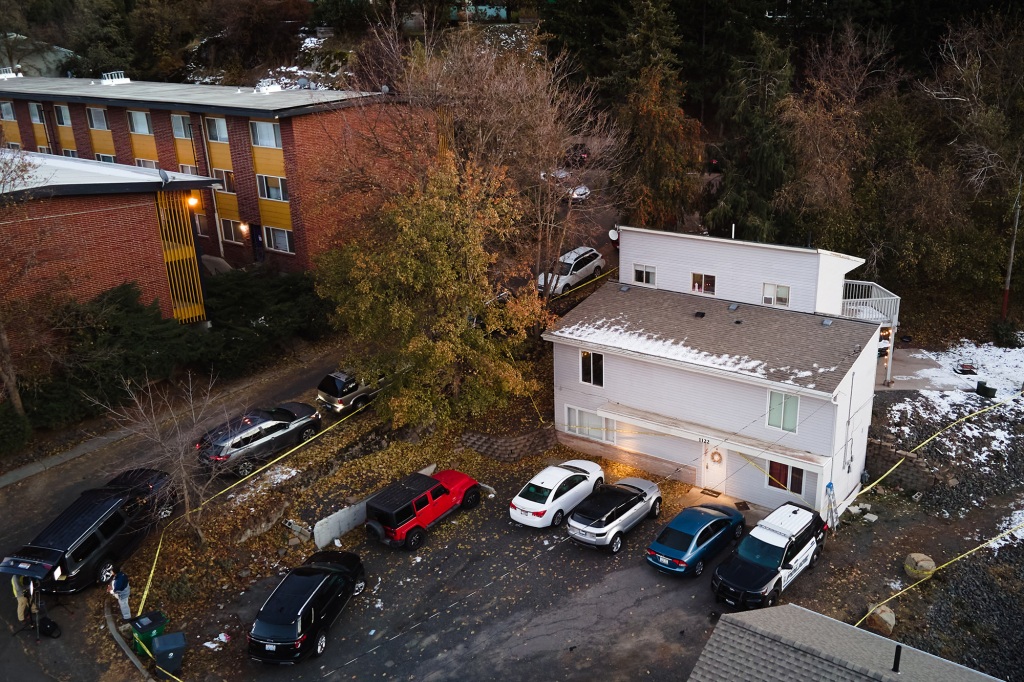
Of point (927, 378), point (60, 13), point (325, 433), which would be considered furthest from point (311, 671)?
point (60, 13)

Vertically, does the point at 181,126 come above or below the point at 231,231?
above

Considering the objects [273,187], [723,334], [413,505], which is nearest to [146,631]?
[413,505]

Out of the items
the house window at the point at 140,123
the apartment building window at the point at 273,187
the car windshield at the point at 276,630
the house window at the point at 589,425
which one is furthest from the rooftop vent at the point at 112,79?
the car windshield at the point at 276,630

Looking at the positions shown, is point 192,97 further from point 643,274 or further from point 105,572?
point 105,572

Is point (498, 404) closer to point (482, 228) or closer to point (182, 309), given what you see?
A: point (482, 228)

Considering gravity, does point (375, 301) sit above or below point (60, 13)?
below
